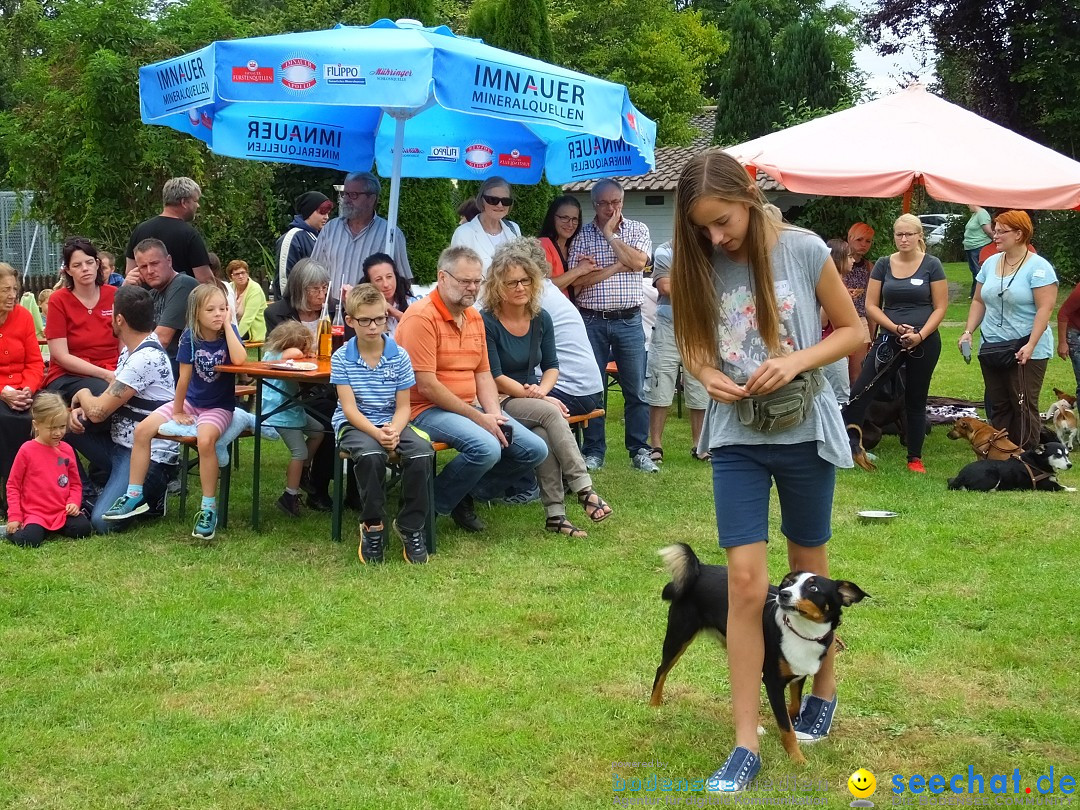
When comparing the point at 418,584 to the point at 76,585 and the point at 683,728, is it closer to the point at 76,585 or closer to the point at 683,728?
the point at 76,585

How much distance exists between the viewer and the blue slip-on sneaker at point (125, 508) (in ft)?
20.0

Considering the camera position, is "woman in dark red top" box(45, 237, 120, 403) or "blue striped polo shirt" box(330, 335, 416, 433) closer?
"blue striped polo shirt" box(330, 335, 416, 433)

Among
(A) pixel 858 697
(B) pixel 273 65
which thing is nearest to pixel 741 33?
(B) pixel 273 65

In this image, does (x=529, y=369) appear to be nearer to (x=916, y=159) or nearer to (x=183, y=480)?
(x=183, y=480)

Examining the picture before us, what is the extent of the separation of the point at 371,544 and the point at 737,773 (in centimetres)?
285

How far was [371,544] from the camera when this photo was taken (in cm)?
563

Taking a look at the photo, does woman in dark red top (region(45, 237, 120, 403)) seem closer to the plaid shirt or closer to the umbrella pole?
the umbrella pole

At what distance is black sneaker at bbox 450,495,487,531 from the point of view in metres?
6.27

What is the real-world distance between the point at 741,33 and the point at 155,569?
3165 centimetres

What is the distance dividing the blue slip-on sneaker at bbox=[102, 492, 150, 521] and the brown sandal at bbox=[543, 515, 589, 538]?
7.11 ft

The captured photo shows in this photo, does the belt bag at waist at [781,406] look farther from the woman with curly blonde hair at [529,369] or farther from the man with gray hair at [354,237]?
the man with gray hair at [354,237]

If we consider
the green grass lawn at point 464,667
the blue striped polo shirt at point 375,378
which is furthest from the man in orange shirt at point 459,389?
the green grass lawn at point 464,667

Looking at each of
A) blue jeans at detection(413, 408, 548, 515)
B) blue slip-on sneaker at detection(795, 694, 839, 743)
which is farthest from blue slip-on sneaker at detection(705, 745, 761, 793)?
blue jeans at detection(413, 408, 548, 515)

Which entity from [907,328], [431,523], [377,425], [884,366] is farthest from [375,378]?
[884,366]
